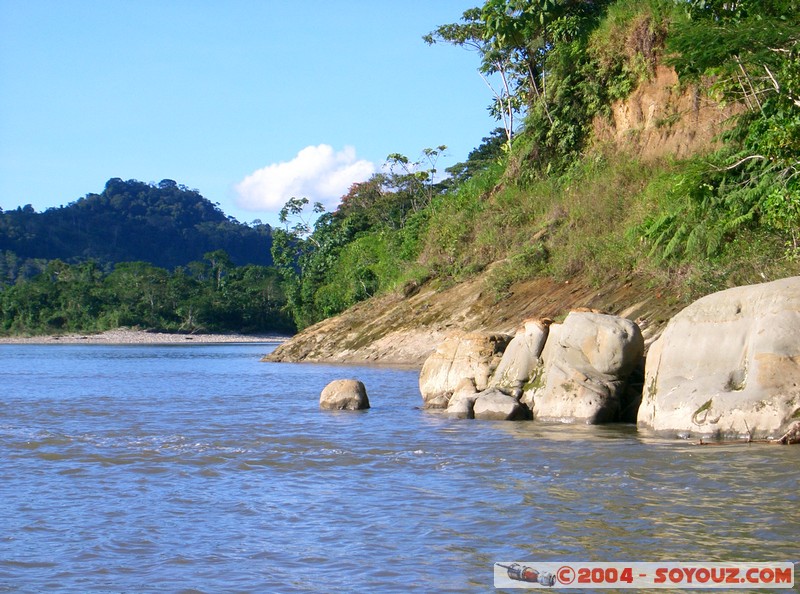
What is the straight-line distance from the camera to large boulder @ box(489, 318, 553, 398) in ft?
47.7

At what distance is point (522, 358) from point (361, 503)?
6706 mm

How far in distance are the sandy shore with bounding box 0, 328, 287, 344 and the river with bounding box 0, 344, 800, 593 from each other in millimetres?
60261

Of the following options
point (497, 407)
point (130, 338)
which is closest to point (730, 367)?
point (497, 407)

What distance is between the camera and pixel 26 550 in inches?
273

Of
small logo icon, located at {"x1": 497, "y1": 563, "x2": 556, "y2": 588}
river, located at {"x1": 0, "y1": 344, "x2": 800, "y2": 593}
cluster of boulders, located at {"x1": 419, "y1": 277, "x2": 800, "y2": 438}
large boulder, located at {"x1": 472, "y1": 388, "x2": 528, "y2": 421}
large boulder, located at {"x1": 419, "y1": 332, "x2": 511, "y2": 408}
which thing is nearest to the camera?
small logo icon, located at {"x1": 497, "y1": 563, "x2": 556, "y2": 588}

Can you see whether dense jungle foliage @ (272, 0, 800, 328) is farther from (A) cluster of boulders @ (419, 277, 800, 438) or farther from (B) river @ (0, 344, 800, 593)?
(B) river @ (0, 344, 800, 593)

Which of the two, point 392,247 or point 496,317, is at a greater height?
point 392,247

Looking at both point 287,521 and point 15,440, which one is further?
point 15,440

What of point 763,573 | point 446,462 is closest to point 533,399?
point 446,462

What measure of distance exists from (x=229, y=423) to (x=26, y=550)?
7.87m

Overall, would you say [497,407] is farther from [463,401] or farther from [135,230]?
[135,230]

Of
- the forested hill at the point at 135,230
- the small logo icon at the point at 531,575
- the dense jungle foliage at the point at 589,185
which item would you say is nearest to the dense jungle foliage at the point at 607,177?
the dense jungle foliage at the point at 589,185

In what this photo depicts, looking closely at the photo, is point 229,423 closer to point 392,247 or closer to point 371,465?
point 371,465

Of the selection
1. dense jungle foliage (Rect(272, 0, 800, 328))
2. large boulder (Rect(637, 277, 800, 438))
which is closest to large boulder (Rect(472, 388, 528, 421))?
large boulder (Rect(637, 277, 800, 438))
